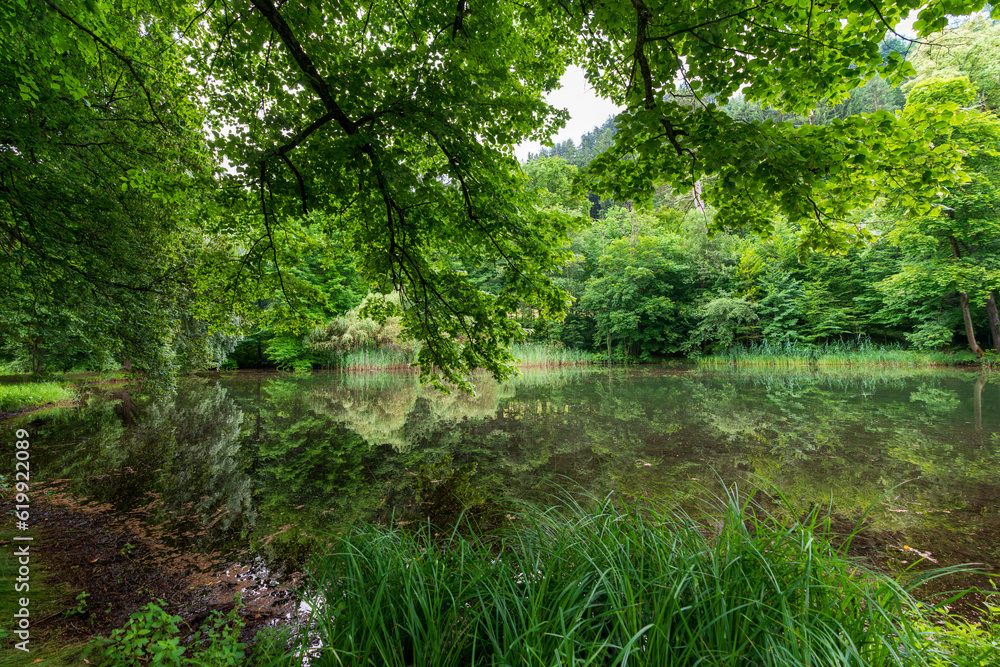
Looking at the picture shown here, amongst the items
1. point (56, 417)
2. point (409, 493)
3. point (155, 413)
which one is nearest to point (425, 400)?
point (155, 413)

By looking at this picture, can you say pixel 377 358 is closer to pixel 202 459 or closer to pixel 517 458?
pixel 202 459

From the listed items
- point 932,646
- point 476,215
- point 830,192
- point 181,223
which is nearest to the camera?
point 932,646

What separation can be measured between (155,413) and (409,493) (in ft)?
28.9

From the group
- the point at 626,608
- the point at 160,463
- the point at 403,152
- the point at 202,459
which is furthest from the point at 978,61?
the point at 160,463

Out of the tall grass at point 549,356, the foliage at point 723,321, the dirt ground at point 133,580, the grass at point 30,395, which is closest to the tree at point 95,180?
the dirt ground at point 133,580

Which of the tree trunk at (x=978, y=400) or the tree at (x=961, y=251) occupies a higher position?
the tree at (x=961, y=251)

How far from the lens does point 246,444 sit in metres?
6.34

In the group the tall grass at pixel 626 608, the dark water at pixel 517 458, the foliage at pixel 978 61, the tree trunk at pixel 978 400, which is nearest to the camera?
the tall grass at pixel 626 608

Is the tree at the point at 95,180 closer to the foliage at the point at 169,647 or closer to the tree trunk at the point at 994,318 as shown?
the foliage at the point at 169,647

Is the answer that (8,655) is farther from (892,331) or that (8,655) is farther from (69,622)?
(892,331)

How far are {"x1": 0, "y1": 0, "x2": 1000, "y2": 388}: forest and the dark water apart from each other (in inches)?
57.2

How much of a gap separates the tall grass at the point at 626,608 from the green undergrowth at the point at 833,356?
60.8 ft

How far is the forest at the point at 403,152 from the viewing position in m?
2.34

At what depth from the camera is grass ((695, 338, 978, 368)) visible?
49.8ft
